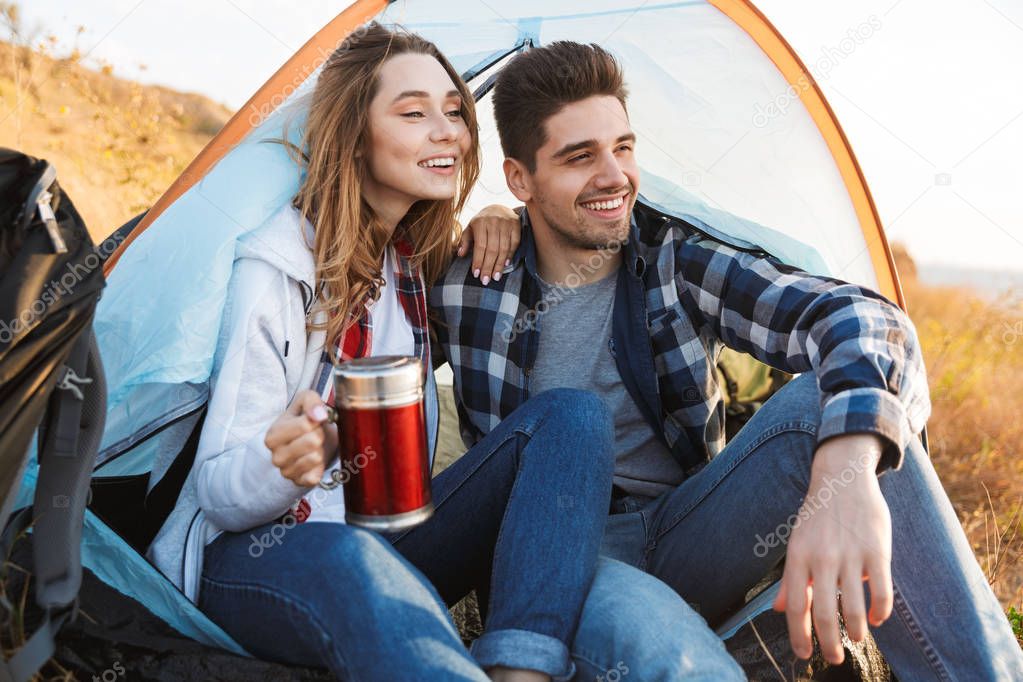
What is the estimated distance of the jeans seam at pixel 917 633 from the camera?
142cm

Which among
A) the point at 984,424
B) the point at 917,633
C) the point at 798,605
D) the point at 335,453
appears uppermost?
the point at 335,453

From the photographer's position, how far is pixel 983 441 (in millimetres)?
3234

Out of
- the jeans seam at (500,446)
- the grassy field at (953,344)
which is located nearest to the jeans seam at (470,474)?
the jeans seam at (500,446)

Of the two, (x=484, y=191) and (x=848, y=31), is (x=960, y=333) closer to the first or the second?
(x=848, y=31)

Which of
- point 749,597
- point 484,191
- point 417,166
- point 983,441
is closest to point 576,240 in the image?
point 417,166

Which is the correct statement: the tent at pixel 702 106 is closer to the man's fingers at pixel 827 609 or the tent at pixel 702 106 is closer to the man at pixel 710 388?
the man at pixel 710 388

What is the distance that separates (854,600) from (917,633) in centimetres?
29

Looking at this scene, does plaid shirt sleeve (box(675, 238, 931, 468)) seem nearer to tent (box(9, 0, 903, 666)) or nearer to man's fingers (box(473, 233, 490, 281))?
tent (box(9, 0, 903, 666))

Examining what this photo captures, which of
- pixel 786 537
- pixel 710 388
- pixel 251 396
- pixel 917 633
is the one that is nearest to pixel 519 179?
pixel 710 388

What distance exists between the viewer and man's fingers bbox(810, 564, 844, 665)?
1.24 m

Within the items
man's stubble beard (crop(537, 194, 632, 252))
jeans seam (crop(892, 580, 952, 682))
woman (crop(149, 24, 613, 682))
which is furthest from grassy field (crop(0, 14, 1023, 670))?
woman (crop(149, 24, 613, 682))

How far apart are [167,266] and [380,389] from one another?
1.89 ft

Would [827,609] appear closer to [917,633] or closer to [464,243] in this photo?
[917,633]

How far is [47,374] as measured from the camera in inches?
45.2
